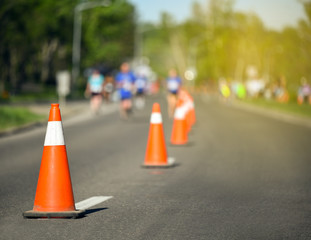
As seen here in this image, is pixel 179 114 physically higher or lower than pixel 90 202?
higher

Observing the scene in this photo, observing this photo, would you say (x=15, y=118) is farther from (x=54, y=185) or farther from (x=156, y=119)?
(x=54, y=185)

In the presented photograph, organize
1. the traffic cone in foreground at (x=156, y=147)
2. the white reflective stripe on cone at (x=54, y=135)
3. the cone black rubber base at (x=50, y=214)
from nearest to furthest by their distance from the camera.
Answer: the cone black rubber base at (x=50, y=214)
the white reflective stripe on cone at (x=54, y=135)
the traffic cone in foreground at (x=156, y=147)

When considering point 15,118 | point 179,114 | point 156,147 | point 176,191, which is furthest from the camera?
point 15,118

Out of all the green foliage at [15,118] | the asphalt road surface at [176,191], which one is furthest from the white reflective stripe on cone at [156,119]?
the green foliage at [15,118]

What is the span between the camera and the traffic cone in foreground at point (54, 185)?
6.16 m

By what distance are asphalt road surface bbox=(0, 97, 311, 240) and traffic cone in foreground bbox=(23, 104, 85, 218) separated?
3.6 inches

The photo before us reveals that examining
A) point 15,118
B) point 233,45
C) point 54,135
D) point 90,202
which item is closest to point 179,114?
point 90,202

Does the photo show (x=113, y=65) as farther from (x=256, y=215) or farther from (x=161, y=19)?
(x=256, y=215)

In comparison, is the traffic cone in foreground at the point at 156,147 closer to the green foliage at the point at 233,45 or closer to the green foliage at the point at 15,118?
the green foliage at the point at 15,118

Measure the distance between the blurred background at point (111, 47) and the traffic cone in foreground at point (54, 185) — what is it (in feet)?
83.1

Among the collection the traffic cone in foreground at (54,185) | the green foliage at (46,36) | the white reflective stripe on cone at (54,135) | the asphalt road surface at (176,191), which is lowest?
the asphalt road surface at (176,191)

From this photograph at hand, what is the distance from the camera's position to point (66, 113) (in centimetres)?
2764

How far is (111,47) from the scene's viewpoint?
69.6 m

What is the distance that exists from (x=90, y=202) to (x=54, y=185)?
2.89 ft
